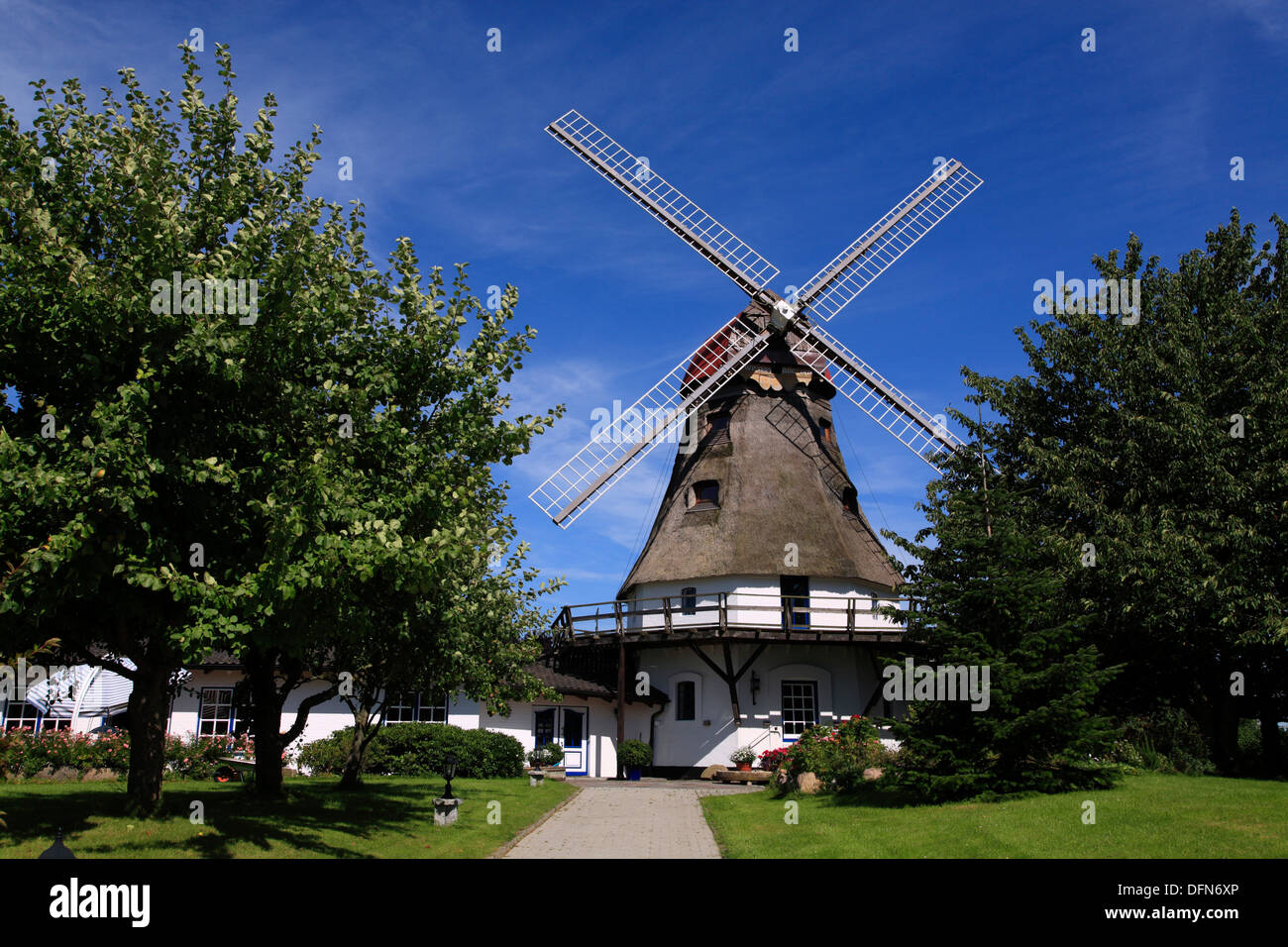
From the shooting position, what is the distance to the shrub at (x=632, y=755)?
1146 inches

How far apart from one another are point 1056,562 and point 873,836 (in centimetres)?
1082

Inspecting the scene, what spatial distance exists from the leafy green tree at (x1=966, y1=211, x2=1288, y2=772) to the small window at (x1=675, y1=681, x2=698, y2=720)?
12.9 meters

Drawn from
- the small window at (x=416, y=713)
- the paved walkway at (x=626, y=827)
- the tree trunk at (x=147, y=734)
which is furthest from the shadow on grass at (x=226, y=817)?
the small window at (x=416, y=713)

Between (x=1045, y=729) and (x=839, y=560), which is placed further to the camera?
(x=839, y=560)

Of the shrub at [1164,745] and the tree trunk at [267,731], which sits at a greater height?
the tree trunk at [267,731]

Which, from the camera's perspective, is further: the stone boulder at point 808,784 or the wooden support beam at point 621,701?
the wooden support beam at point 621,701

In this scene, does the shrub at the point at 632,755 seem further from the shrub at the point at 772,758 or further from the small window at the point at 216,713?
the small window at the point at 216,713

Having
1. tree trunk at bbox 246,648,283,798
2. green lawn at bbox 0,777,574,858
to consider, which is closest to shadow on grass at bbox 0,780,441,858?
green lawn at bbox 0,777,574,858

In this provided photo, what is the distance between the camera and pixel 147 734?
12797mm

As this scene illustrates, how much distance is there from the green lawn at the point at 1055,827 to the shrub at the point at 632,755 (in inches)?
464

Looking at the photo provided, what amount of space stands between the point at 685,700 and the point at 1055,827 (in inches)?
756

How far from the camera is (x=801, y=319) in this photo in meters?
34.9

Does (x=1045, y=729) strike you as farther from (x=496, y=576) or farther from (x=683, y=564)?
(x=683, y=564)

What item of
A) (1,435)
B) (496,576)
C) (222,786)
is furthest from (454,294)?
(222,786)
